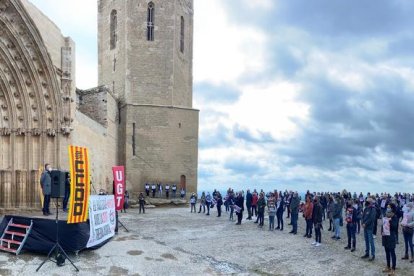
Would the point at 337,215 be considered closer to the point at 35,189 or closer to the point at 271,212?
the point at 271,212

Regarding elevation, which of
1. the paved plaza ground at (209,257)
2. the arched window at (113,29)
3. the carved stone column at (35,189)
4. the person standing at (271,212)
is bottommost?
the paved plaza ground at (209,257)

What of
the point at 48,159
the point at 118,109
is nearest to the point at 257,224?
the point at 48,159

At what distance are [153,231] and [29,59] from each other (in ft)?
27.1

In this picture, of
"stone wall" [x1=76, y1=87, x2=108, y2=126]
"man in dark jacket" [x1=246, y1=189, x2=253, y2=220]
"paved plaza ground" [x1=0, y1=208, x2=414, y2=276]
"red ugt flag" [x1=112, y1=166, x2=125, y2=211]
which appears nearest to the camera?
"paved plaza ground" [x1=0, y1=208, x2=414, y2=276]

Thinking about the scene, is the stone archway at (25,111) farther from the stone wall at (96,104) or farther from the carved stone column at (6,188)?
the stone wall at (96,104)

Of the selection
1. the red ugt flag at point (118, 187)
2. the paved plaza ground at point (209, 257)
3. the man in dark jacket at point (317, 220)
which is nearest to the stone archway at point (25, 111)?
the red ugt flag at point (118, 187)

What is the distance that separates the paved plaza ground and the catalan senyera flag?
119cm

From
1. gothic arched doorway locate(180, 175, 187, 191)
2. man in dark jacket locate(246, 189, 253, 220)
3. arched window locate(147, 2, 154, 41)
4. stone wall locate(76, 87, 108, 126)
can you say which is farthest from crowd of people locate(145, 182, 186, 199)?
arched window locate(147, 2, 154, 41)

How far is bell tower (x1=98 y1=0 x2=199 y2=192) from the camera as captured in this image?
30.6 meters

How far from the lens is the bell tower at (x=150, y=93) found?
30578 millimetres

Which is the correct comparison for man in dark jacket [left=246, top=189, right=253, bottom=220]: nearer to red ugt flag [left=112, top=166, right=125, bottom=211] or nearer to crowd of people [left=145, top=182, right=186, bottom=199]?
red ugt flag [left=112, top=166, right=125, bottom=211]

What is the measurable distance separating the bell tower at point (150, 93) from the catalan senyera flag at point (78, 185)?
21193 millimetres

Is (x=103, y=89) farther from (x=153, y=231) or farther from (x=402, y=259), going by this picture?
(x=402, y=259)

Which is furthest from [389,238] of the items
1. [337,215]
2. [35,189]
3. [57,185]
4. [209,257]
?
[35,189]
